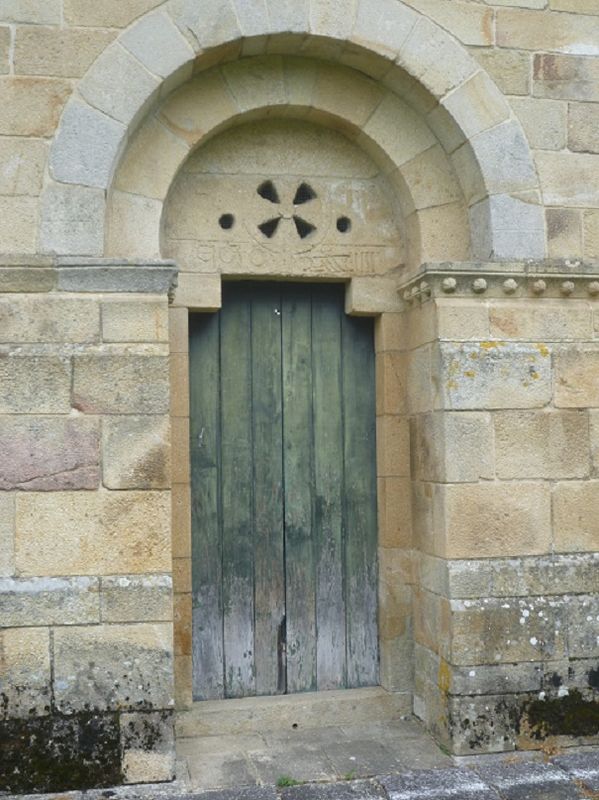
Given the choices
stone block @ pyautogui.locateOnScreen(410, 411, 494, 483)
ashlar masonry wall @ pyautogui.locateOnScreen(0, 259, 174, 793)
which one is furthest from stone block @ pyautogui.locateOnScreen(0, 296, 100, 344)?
stone block @ pyautogui.locateOnScreen(410, 411, 494, 483)

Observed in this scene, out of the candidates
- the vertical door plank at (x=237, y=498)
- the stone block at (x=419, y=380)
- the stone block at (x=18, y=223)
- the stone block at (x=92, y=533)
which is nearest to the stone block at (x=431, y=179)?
the stone block at (x=419, y=380)

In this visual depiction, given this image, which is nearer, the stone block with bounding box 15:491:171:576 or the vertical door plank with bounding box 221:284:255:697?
the stone block with bounding box 15:491:171:576

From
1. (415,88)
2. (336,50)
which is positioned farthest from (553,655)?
(336,50)

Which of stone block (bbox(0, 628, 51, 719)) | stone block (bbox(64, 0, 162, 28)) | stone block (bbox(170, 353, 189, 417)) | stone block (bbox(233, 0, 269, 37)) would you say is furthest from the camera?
stone block (bbox(170, 353, 189, 417))

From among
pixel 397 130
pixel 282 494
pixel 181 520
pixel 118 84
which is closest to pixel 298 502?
pixel 282 494

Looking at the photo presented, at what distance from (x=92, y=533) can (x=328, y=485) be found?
1.37 meters

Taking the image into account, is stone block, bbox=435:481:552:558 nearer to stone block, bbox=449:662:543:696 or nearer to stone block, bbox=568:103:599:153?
stone block, bbox=449:662:543:696

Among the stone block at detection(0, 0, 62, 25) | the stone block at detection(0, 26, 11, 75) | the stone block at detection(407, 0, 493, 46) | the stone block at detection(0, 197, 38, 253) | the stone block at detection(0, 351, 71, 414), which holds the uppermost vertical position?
the stone block at detection(407, 0, 493, 46)

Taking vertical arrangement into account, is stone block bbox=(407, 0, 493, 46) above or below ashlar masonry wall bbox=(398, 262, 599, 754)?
above

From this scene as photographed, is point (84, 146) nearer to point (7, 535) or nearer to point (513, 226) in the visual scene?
point (7, 535)

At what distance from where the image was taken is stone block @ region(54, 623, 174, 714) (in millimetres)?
3750

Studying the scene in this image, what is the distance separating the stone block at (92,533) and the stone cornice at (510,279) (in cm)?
161

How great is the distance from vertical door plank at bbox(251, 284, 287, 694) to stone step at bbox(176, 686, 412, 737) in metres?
0.16

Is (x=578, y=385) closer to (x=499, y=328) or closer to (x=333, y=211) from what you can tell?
(x=499, y=328)
